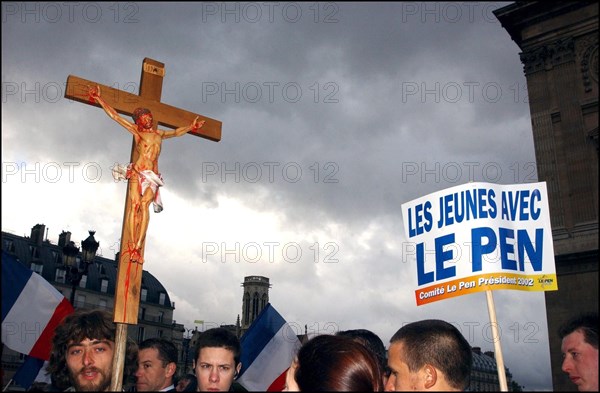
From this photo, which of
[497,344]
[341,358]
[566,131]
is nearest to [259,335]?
[497,344]

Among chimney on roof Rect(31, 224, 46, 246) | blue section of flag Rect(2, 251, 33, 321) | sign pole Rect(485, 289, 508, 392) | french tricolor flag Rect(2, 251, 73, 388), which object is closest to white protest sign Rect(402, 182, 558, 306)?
sign pole Rect(485, 289, 508, 392)

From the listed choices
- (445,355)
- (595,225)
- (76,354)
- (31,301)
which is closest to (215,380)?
(76,354)

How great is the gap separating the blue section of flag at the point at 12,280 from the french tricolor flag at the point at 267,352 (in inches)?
120

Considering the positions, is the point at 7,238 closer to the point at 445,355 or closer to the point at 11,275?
the point at 11,275

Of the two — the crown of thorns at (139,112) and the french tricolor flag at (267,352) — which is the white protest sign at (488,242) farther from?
the crown of thorns at (139,112)

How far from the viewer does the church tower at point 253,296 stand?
127000 mm

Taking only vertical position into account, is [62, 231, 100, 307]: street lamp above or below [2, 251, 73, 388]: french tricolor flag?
above

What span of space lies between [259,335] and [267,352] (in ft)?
0.95

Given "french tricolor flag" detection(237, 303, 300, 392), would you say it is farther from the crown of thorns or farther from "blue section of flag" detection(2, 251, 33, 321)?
the crown of thorns

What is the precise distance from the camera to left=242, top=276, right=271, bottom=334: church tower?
417ft

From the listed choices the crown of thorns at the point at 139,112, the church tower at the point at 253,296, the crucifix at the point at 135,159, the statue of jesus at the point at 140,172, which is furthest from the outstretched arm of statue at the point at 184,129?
the church tower at the point at 253,296

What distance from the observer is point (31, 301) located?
759 cm

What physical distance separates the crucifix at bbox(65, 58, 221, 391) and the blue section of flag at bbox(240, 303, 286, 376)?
7.95ft

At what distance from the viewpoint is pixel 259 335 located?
859 cm
